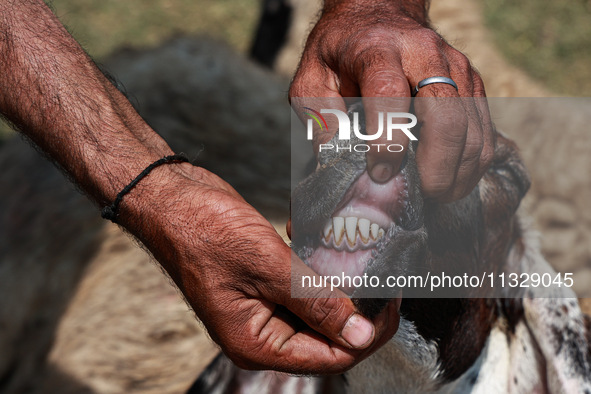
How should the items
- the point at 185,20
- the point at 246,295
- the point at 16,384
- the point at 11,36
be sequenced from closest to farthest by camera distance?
the point at 246,295, the point at 11,36, the point at 16,384, the point at 185,20

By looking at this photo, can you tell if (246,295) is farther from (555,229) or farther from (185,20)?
(185,20)

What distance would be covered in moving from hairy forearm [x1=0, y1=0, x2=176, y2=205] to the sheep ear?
799 millimetres

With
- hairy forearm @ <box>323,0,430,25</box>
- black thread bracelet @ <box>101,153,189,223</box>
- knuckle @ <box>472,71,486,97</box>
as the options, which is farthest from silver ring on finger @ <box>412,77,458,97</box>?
black thread bracelet @ <box>101,153,189,223</box>

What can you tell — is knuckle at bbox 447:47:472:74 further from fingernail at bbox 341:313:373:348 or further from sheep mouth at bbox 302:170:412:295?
fingernail at bbox 341:313:373:348

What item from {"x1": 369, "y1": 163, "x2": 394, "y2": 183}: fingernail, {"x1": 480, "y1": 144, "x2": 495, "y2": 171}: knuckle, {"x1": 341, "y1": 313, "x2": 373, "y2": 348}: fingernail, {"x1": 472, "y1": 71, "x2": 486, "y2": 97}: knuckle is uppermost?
{"x1": 369, "y1": 163, "x2": 394, "y2": 183}: fingernail

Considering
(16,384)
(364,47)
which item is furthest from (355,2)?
(16,384)

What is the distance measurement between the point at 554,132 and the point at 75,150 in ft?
12.5

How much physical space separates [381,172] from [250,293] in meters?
0.38

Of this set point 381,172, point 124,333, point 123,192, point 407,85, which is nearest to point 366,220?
point 381,172

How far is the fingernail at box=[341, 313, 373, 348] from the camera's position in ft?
4.49

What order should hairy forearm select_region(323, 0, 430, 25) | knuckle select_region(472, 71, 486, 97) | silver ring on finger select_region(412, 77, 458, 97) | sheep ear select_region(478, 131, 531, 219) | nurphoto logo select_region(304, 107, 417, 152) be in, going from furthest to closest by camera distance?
hairy forearm select_region(323, 0, 430, 25) < sheep ear select_region(478, 131, 531, 219) < knuckle select_region(472, 71, 486, 97) < silver ring on finger select_region(412, 77, 458, 97) < nurphoto logo select_region(304, 107, 417, 152)

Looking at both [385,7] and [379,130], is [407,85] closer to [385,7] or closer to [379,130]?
[379,130]

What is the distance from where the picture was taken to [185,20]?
7609mm

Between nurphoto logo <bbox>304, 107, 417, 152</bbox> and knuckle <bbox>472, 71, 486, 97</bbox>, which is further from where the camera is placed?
knuckle <bbox>472, 71, 486, 97</bbox>
